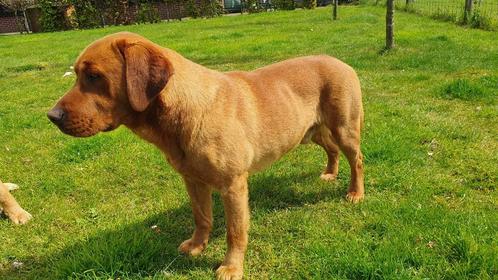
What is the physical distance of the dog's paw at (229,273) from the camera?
11.4 ft

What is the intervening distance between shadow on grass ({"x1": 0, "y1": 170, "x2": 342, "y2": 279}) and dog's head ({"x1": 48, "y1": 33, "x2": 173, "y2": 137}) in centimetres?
116

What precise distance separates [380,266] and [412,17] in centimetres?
1699

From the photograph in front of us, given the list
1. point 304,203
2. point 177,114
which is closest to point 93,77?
point 177,114

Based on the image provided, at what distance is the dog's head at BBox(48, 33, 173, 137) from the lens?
9.45ft

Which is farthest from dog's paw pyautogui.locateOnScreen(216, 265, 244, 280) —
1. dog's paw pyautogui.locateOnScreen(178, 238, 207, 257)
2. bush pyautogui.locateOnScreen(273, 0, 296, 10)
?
bush pyautogui.locateOnScreen(273, 0, 296, 10)

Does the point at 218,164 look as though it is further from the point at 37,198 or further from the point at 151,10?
the point at 151,10

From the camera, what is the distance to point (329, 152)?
4992 millimetres

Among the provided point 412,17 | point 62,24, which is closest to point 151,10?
point 62,24

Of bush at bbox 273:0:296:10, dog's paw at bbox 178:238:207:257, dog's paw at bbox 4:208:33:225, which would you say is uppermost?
bush at bbox 273:0:296:10

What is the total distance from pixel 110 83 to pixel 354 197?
2.73 m

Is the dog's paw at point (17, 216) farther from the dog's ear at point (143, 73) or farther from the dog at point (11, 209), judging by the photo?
the dog's ear at point (143, 73)

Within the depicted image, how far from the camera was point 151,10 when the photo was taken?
3139 cm

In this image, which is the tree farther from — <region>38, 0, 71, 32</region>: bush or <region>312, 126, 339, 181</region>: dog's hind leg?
<region>312, 126, 339, 181</region>: dog's hind leg

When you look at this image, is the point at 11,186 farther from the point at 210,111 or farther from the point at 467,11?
the point at 467,11
